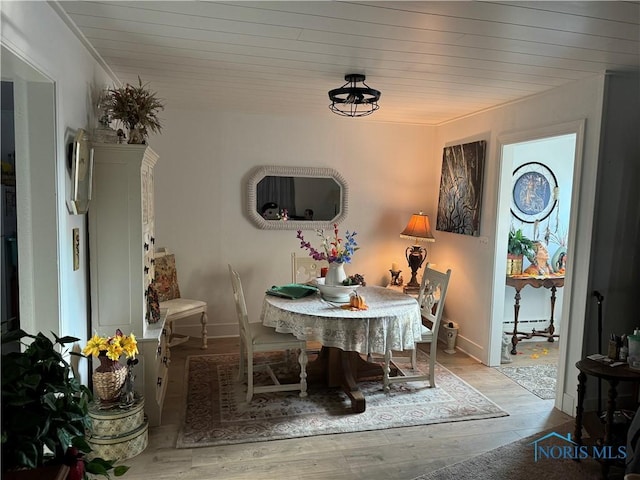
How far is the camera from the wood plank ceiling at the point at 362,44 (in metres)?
2.08

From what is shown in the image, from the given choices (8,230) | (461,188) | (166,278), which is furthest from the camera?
(461,188)

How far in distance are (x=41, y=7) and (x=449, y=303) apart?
4.28 meters

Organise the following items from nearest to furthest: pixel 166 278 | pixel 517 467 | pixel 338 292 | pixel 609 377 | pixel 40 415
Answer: pixel 40 415
pixel 609 377
pixel 517 467
pixel 338 292
pixel 166 278

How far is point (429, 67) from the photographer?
296 centimetres

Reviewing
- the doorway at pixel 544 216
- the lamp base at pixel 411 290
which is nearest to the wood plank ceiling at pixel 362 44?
the doorway at pixel 544 216

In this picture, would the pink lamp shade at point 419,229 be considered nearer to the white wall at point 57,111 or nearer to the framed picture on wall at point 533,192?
the framed picture on wall at point 533,192

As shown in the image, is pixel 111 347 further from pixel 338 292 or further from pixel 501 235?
pixel 501 235

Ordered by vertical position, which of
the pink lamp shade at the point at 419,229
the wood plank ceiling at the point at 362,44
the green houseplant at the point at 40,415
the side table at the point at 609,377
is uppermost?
the wood plank ceiling at the point at 362,44

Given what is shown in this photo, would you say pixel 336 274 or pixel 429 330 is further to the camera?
pixel 429 330

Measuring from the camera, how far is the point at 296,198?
494cm

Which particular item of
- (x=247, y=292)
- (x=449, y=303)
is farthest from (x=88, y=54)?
(x=449, y=303)

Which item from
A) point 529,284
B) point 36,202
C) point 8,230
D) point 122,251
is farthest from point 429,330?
point 8,230
